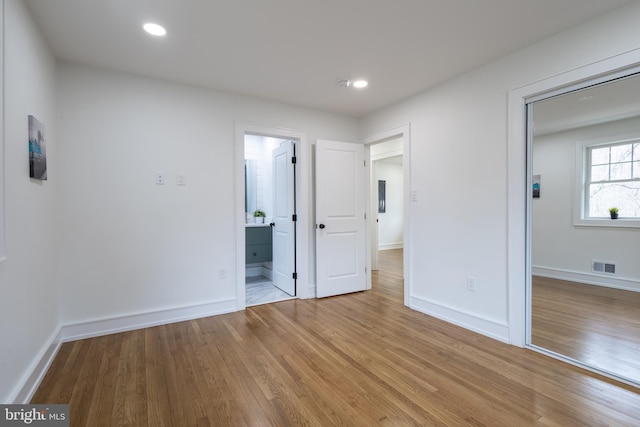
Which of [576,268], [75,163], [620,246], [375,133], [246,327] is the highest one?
[375,133]

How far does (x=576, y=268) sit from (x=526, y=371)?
2132mm

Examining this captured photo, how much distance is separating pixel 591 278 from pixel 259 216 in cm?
454

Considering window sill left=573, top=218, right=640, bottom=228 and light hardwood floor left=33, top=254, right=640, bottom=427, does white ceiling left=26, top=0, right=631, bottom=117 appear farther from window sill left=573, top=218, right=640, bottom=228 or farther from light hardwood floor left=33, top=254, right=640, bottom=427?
light hardwood floor left=33, top=254, right=640, bottom=427

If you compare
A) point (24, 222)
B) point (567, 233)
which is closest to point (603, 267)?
point (567, 233)

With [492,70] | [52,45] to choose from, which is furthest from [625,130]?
[52,45]

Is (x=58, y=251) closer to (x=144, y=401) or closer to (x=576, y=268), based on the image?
(x=144, y=401)

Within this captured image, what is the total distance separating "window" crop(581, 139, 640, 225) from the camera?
2766mm

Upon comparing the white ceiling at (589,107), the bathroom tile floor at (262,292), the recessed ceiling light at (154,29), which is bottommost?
the bathroom tile floor at (262,292)

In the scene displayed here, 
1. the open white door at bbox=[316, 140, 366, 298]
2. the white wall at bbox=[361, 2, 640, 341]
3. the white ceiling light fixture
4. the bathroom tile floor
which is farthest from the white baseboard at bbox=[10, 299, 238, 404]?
the white ceiling light fixture

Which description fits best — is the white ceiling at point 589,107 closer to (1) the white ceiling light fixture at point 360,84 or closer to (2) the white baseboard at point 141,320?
(1) the white ceiling light fixture at point 360,84

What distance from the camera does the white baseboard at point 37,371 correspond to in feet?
5.40

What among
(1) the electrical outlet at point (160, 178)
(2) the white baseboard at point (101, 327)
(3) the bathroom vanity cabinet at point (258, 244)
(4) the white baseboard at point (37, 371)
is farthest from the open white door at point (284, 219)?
(4) the white baseboard at point (37, 371)

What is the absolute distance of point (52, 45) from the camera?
91.3 inches

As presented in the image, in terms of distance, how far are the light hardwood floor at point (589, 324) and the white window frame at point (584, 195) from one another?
746 mm
